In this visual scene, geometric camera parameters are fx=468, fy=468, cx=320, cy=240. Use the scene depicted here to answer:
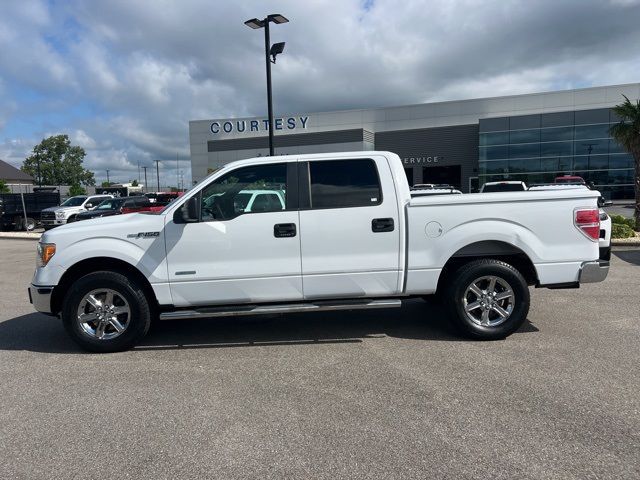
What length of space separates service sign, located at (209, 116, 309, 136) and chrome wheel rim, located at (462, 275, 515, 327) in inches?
1718

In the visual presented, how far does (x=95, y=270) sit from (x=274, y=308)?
6.59 ft

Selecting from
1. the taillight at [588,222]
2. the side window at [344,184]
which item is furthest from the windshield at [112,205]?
the taillight at [588,222]

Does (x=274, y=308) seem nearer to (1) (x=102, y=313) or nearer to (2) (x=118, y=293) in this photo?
(2) (x=118, y=293)

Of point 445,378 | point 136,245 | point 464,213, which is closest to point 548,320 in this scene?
point 464,213

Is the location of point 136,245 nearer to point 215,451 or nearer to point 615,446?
point 215,451

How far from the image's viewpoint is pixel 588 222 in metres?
5.00

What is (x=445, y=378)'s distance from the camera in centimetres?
415

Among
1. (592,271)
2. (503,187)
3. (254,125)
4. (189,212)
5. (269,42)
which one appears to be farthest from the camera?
(254,125)

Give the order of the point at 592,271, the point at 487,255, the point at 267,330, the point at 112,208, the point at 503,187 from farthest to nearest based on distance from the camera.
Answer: the point at 112,208 < the point at 503,187 < the point at 267,330 < the point at 487,255 < the point at 592,271

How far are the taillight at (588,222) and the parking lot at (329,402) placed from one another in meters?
1.15

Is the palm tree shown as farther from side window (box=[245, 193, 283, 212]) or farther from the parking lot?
side window (box=[245, 193, 283, 212])

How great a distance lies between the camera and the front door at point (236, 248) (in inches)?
193

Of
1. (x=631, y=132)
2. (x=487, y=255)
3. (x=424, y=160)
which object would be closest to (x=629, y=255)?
(x=631, y=132)

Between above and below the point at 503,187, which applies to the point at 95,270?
below
